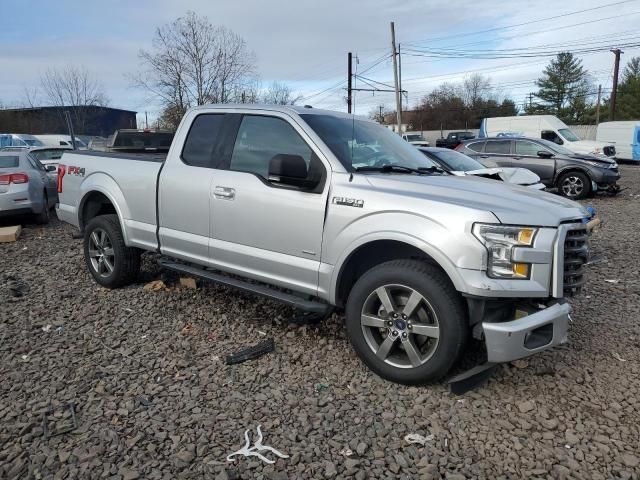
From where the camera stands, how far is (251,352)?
3.94m

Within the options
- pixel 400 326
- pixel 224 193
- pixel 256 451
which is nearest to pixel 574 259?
pixel 400 326

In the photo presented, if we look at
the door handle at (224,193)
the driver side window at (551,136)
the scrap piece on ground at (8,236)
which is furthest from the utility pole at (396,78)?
the door handle at (224,193)

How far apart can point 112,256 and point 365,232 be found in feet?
10.8

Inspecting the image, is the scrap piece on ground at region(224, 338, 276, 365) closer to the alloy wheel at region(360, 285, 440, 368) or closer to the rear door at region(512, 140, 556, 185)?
the alloy wheel at region(360, 285, 440, 368)

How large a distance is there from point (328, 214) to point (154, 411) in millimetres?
1731

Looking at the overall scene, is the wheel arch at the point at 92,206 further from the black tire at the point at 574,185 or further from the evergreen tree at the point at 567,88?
the evergreen tree at the point at 567,88

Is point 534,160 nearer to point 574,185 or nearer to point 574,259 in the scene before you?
point 574,185

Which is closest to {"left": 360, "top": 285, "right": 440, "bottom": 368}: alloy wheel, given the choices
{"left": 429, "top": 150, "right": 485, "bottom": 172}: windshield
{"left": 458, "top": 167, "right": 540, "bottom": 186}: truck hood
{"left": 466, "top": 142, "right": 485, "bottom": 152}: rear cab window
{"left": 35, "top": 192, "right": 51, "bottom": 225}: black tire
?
{"left": 458, "top": 167, "right": 540, "bottom": 186}: truck hood

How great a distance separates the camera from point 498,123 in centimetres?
2894

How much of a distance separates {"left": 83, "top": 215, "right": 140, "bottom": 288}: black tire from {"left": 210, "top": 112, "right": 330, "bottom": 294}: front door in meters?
1.41

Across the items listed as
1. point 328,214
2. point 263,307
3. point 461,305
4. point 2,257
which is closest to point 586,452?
point 461,305

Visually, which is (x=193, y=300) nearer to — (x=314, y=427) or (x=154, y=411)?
(x=154, y=411)

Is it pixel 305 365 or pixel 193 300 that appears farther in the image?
pixel 193 300

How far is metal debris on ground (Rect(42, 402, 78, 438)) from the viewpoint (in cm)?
294
